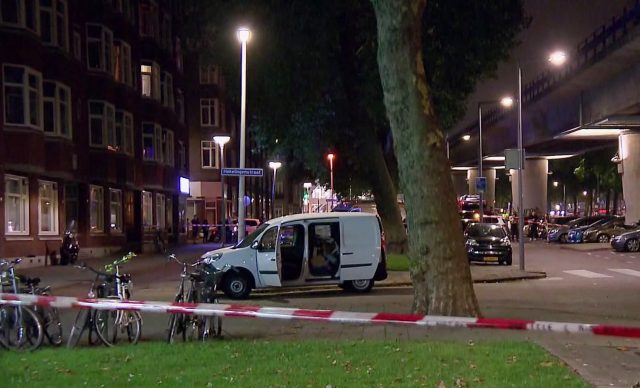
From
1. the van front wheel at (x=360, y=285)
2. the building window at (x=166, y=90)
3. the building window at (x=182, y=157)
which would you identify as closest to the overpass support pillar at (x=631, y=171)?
the building window at (x=166, y=90)

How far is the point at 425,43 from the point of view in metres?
26.3

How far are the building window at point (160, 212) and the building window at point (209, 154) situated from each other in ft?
56.2

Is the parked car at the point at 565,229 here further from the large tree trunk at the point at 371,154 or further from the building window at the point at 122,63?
the building window at the point at 122,63

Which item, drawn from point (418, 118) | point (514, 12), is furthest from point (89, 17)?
point (418, 118)

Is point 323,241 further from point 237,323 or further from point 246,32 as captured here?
point 246,32

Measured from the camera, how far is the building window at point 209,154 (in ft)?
206

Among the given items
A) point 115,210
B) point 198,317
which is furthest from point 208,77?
point 198,317

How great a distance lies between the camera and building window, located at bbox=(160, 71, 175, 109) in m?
44.8

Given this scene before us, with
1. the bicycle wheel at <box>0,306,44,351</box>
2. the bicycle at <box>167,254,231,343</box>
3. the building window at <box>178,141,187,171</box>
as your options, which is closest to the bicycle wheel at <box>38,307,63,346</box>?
the bicycle wheel at <box>0,306,44,351</box>

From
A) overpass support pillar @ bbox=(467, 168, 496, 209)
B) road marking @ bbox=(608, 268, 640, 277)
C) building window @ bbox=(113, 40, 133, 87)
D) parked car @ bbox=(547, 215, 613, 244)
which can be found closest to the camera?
road marking @ bbox=(608, 268, 640, 277)

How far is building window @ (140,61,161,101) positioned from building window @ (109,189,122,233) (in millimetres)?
6784

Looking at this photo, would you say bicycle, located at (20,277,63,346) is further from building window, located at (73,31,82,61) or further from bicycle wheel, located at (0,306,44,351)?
building window, located at (73,31,82,61)

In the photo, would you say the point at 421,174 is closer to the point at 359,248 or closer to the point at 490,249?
the point at 359,248

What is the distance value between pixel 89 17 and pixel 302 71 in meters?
11.9
